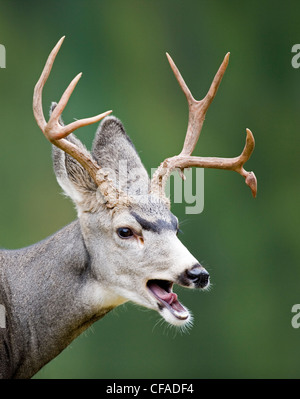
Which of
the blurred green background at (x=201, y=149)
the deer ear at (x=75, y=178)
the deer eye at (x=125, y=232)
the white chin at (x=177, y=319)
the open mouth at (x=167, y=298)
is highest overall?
the blurred green background at (x=201, y=149)

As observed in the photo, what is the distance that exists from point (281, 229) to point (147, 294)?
5660 mm

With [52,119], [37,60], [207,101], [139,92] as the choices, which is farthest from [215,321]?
[52,119]

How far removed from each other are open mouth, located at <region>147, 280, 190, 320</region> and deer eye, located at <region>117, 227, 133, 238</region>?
0.22m

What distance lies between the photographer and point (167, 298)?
4.08 m

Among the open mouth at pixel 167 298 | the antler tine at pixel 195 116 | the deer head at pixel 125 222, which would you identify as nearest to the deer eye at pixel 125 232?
the deer head at pixel 125 222

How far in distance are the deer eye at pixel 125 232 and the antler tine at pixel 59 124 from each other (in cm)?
25

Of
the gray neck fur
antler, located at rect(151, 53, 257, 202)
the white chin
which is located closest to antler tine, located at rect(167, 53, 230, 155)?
antler, located at rect(151, 53, 257, 202)

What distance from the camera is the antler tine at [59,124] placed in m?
4.04

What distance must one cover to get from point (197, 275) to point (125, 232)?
1.34 feet

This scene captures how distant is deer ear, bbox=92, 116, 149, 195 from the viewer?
174 inches

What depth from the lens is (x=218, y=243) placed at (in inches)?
354

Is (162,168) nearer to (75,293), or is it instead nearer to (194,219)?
(75,293)

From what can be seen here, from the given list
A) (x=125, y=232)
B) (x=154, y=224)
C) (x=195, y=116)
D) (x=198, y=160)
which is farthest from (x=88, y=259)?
(x=195, y=116)

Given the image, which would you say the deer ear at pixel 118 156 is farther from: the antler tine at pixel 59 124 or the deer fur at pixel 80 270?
the antler tine at pixel 59 124
